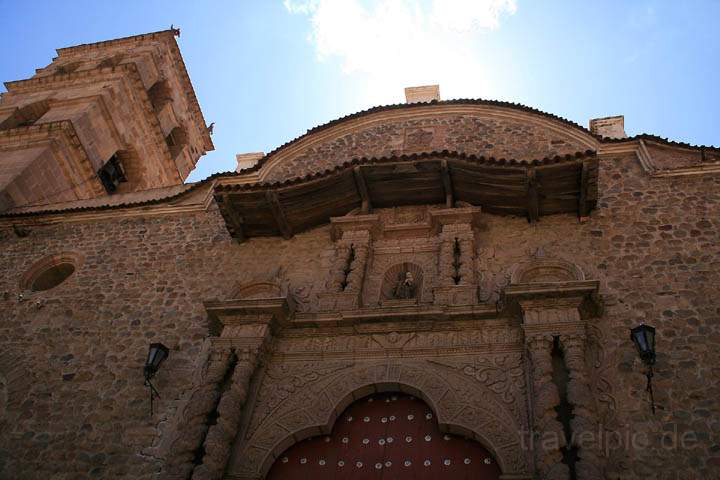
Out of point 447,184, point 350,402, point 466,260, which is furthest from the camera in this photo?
point 447,184

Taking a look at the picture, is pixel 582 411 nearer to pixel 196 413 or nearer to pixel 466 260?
pixel 466 260

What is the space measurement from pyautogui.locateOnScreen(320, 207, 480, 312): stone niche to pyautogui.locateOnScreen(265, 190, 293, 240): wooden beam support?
2.43 ft

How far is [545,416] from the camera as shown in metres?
6.55

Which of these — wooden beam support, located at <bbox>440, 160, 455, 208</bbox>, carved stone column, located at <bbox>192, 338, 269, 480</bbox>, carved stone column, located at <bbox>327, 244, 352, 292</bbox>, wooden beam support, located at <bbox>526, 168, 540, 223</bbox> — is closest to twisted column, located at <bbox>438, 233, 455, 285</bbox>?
wooden beam support, located at <bbox>440, 160, 455, 208</bbox>

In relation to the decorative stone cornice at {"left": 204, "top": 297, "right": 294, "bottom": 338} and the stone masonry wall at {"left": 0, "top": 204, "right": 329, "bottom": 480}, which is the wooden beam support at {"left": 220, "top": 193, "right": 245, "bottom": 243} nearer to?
the stone masonry wall at {"left": 0, "top": 204, "right": 329, "bottom": 480}

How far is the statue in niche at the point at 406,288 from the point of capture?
8922mm

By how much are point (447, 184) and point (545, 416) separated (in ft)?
14.3

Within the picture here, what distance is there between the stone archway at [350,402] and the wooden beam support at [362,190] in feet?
10.0

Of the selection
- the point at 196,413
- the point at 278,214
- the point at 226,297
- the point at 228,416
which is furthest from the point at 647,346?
the point at 278,214

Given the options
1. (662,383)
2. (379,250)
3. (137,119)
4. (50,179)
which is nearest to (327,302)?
(379,250)

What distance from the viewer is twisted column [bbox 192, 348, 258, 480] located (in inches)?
271

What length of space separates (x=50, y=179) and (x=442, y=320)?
1029cm

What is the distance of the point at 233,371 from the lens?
8.07 m

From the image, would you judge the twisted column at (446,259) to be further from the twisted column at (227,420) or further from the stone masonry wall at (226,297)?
the twisted column at (227,420)
